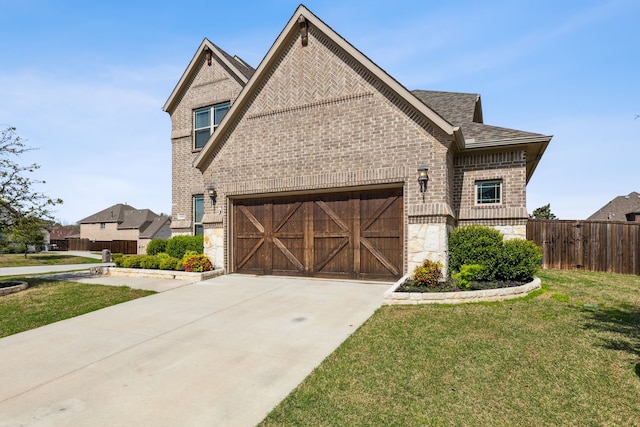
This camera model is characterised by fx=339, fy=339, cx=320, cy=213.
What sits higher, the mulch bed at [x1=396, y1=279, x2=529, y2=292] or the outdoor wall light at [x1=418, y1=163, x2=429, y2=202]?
the outdoor wall light at [x1=418, y1=163, x2=429, y2=202]

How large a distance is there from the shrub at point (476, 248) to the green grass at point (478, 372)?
6.86 ft

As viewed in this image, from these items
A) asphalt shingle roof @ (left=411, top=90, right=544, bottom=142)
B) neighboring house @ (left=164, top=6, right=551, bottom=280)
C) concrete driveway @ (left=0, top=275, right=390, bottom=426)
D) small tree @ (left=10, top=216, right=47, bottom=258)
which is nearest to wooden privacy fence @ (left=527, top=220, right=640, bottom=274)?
neighboring house @ (left=164, top=6, right=551, bottom=280)

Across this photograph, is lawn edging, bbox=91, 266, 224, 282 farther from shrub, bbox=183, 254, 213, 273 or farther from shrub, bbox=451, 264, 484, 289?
shrub, bbox=451, 264, 484, 289

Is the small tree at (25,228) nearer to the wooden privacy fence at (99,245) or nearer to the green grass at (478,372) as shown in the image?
the green grass at (478,372)

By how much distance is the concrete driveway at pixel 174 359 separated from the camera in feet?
11.8

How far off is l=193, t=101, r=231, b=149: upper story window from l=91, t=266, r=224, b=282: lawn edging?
Result: 6500 millimetres

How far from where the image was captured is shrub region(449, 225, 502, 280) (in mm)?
8984

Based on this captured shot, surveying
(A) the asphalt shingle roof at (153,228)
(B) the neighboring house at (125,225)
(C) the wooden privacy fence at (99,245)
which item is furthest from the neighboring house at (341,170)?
(B) the neighboring house at (125,225)

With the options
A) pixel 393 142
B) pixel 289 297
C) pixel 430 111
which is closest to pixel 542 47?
pixel 430 111

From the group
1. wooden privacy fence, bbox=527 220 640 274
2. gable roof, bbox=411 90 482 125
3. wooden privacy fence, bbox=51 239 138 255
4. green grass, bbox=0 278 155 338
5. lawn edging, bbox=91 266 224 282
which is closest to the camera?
green grass, bbox=0 278 155 338

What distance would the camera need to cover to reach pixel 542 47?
8.84 meters

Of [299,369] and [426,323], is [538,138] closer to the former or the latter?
[426,323]

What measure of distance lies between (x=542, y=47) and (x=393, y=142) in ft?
14.5

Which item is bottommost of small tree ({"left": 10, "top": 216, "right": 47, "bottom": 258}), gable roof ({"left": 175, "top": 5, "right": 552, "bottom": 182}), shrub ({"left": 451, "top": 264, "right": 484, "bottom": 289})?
shrub ({"left": 451, "top": 264, "right": 484, "bottom": 289})
